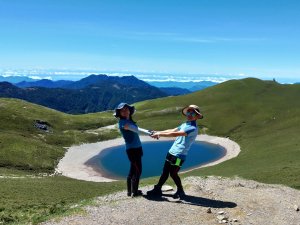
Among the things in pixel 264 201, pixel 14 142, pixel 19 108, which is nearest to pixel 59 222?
pixel 264 201

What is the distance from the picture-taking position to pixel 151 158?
126625 mm

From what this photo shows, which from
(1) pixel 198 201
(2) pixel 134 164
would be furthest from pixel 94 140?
(2) pixel 134 164

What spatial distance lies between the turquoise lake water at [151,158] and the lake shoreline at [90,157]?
2.31 m

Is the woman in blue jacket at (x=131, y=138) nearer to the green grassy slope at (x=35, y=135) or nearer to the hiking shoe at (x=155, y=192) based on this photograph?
the hiking shoe at (x=155, y=192)

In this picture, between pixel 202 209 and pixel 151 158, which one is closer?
pixel 202 209

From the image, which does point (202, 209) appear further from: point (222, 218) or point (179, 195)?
point (179, 195)

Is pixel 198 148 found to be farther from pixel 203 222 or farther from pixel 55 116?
pixel 203 222

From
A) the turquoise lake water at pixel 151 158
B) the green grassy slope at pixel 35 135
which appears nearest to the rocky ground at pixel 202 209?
the turquoise lake water at pixel 151 158

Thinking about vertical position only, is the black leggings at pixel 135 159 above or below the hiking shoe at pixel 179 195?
above

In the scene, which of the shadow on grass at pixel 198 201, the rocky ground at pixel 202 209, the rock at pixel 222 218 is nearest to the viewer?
the rocky ground at pixel 202 209

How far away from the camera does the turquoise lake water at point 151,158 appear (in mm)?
107750

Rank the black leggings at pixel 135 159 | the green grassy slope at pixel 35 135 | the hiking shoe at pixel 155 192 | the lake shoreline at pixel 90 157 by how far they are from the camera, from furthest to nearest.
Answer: the green grassy slope at pixel 35 135 → the lake shoreline at pixel 90 157 → the hiking shoe at pixel 155 192 → the black leggings at pixel 135 159

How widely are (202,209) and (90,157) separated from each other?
370 ft

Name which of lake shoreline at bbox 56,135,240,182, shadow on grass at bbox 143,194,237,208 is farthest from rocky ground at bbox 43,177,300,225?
lake shoreline at bbox 56,135,240,182
